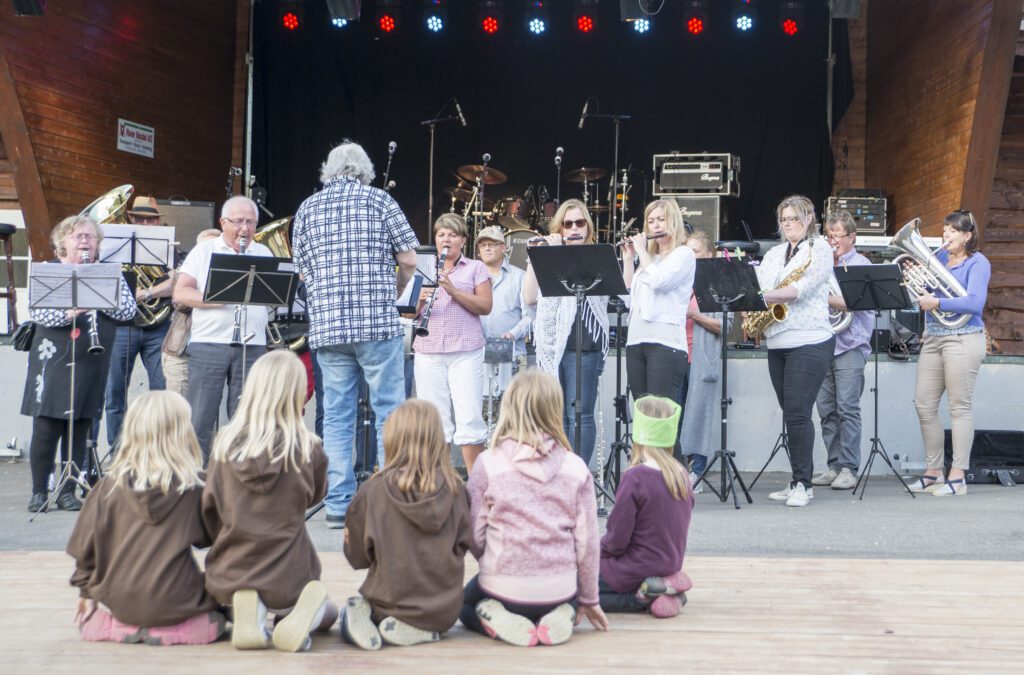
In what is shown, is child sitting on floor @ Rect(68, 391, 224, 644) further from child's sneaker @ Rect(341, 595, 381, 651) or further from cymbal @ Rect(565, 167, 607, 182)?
cymbal @ Rect(565, 167, 607, 182)

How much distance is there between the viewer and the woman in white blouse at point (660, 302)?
236 inches

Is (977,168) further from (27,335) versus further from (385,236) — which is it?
(27,335)

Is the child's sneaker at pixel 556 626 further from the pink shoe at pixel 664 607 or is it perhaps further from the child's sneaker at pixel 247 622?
the child's sneaker at pixel 247 622

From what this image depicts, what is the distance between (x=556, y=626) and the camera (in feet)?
11.7

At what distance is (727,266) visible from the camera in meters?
6.31

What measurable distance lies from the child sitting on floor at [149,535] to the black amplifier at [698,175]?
9124mm

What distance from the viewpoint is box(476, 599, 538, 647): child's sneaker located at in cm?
356

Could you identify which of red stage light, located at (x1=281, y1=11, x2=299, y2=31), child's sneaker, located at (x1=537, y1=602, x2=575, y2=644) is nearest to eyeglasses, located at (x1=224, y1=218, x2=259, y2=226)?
child's sneaker, located at (x1=537, y1=602, x2=575, y2=644)

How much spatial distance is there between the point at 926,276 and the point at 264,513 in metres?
5.03

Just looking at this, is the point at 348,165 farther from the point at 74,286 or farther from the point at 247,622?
the point at 247,622

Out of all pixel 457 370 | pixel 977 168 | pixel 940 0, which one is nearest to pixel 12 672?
pixel 457 370

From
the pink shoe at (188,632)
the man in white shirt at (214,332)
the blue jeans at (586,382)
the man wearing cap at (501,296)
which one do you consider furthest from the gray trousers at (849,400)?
the pink shoe at (188,632)

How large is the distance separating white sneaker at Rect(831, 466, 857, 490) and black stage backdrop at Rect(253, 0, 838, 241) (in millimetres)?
7086

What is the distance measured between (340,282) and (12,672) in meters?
2.64
